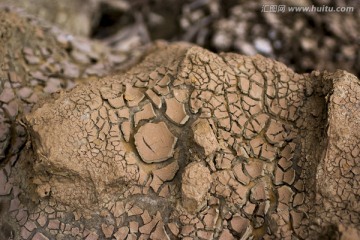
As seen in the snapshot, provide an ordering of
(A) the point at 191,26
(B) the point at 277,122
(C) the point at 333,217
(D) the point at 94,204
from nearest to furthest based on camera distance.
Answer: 1. (C) the point at 333,217
2. (D) the point at 94,204
3. (B) the point at 277,122
4. (A) the point at 191,26

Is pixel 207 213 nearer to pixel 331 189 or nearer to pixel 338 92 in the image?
pixel 331 189

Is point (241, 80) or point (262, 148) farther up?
point (241, 80)

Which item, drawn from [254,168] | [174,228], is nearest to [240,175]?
[254,168]

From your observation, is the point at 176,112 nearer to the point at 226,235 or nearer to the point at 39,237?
the point at 226,235

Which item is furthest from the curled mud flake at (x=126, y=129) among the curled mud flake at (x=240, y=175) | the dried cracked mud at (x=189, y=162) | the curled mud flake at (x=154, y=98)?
the curled mud flake at (x=240, y=175)

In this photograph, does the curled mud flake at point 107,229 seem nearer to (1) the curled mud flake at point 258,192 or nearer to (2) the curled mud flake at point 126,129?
(2) the curled mud flake at point 126,129

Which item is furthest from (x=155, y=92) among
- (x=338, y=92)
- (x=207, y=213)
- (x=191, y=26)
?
(x=191, y=26)
